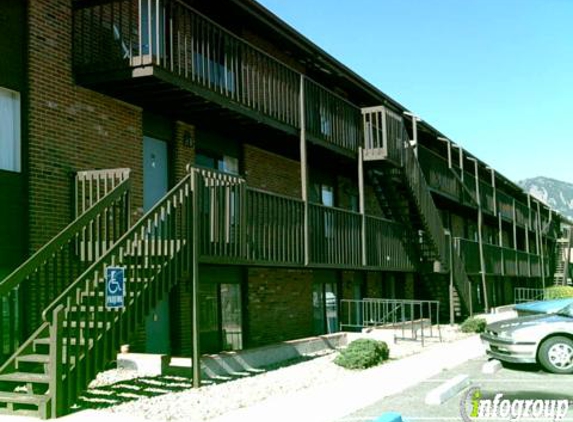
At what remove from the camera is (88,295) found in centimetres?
880

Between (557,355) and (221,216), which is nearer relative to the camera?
(221,216)

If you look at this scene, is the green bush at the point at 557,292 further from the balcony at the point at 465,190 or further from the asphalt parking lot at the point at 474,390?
the asphalt parking lot at the point at 474,390

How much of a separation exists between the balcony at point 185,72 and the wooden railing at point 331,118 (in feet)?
0.08

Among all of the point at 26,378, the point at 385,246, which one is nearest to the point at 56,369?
the point at 26,378

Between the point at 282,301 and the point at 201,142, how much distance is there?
4.93 metres

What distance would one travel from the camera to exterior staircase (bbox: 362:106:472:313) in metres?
18.5

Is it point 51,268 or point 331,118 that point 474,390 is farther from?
point 331,118

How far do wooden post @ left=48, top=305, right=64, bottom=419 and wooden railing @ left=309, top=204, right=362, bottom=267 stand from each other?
299 inches

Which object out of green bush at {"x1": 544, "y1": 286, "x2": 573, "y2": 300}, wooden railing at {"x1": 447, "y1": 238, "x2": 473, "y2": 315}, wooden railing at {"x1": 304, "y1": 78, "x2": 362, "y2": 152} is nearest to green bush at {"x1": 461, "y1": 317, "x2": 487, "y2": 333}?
wooden railing at {"x1": 447, "y1": 238, "x2": 473, "y2": 315}

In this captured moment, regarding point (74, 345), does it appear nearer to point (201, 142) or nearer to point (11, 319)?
point (11, 319)

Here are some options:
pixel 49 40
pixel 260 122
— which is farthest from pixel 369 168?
pixel 49 40

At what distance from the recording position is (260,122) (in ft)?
47.3

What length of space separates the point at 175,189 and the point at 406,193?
10846 millimetres

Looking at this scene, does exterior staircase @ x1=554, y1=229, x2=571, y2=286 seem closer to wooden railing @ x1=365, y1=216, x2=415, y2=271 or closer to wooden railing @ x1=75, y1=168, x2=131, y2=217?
wooden railing @ x1=365, y1=216, x2=415, y2=271
